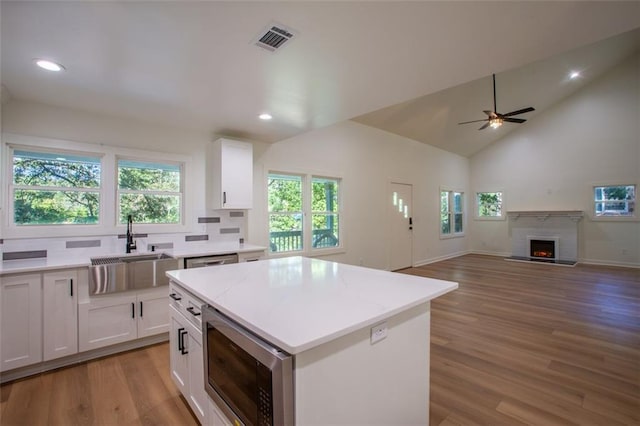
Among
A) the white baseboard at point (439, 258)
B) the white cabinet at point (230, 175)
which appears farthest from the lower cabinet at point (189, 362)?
the white baseboard at point (439, 258)

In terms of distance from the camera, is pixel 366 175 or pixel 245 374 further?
pixel 366 175

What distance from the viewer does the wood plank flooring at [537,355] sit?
1915 millimetres

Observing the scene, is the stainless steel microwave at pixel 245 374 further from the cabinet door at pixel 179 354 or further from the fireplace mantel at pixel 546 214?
the fireplace mantel at pixel 546 214

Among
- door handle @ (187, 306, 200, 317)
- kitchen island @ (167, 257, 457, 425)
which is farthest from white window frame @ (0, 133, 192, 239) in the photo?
door handle @ (187, 306, 200, 317)

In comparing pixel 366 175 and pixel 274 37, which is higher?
pixel 274 37

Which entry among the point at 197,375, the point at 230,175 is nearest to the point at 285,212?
the point at 230,175

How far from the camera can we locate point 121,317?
2699 millimetres

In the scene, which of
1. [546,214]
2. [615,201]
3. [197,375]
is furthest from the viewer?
[546,214]

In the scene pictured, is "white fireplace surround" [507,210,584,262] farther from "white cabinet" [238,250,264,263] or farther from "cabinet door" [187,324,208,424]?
"cabinet door" [187,324,208,424]

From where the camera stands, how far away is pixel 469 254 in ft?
29.2

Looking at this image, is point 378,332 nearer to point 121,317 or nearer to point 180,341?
point 180,341

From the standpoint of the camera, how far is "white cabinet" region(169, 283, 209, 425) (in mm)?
1607

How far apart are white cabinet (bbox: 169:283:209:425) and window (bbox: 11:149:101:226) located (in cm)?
190

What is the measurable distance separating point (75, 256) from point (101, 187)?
2.50 ft
